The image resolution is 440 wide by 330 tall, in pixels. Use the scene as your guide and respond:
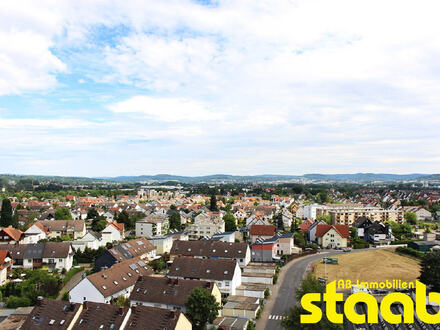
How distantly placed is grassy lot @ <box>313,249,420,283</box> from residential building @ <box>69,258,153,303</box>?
1947 cm

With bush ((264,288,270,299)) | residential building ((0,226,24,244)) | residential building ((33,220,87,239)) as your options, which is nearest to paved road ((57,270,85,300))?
residential building ((0,226,24,244))

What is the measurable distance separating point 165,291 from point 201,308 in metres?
4.56

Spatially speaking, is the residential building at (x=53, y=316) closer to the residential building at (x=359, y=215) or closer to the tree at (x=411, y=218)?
the residential building at (x=359, y=215)

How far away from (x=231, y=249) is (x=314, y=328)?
21378 mm

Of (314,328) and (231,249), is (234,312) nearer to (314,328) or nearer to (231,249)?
(314,328)

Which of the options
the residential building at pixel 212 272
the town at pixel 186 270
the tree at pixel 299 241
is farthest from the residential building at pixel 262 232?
the residential building at pixel 212 272

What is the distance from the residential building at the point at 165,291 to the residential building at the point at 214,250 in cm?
1337

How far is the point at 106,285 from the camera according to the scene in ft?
87.8

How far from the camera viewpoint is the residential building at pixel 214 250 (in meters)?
39.2

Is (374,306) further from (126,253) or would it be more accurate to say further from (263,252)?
(126,253)

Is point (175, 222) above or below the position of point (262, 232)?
below

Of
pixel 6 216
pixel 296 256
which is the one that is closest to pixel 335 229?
pixel 296 256

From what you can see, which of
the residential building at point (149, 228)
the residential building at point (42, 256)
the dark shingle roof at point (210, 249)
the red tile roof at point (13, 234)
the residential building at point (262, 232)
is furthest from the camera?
the residential building at point (149, 228)

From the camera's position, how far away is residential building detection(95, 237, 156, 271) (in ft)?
113
